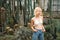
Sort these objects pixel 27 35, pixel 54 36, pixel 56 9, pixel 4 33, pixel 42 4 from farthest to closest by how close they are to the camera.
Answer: pixel 56 9 → pixel 42 4 → pixel 4 33 → pixel 54 36 → pixel 27 35

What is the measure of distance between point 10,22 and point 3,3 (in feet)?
3.00

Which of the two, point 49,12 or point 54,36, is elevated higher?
point 49,12

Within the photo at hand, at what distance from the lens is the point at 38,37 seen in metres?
9.15

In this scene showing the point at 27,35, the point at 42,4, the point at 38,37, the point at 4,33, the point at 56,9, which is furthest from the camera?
the point at 56,9

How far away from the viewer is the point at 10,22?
536 inches

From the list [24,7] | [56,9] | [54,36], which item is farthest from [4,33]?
[56,9]

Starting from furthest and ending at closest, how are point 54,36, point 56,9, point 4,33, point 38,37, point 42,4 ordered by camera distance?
point 56,9 < point 42,4 < point 4,33 < point 54,36 < point 38,37

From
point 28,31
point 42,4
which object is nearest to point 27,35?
point 28,31

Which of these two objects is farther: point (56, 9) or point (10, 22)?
point (56, 9)

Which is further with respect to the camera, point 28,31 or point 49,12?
point 49,12

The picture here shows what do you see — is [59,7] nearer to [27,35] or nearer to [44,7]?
[44,7]

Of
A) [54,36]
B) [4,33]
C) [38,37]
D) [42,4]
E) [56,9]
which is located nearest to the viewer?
[38,37]

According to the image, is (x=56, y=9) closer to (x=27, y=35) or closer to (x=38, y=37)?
(x=27, y=35)

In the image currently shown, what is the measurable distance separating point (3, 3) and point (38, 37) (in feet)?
16.2
